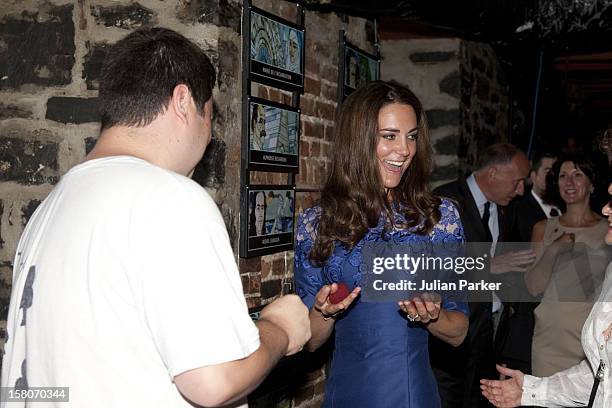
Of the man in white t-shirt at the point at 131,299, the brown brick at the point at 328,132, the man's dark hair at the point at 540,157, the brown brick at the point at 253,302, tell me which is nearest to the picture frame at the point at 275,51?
the brown brick at the point at 328,132

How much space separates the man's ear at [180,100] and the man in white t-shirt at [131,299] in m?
0.10

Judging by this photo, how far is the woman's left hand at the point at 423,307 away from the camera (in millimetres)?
2150

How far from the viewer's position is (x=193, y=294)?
4.18ft

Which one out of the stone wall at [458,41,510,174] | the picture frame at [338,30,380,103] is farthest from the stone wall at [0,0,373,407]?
the stone wall at [458,41,510,174]

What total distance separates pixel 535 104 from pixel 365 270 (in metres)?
4.02

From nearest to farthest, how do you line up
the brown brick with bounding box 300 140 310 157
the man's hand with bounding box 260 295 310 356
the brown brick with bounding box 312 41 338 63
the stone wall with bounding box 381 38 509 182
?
the man's hand with bounding box 260 295 310 356 < the brown brick with bounding box 300 140 310 157 < the brown brick with bounding box 312 41 338 63 < the stone wall with bounding box 381 38 509 182

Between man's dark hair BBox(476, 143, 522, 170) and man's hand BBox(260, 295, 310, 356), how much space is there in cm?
332

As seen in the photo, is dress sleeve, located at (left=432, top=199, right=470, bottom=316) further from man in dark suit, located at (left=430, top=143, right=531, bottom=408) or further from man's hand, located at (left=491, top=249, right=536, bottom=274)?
man's hand, located at (left=491, top=249, right=536, bottom=274)

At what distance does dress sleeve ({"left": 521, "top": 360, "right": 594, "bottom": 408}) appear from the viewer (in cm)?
224

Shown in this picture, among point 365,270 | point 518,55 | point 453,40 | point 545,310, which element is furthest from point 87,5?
point 518,55

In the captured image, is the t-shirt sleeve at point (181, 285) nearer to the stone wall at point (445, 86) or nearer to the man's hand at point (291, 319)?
the man's hand at point (291, 319)

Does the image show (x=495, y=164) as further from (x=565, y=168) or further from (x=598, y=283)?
(x=598, y=283)

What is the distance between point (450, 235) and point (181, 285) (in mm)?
1408

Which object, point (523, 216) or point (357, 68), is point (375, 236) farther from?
Answer: point (523, 216)
